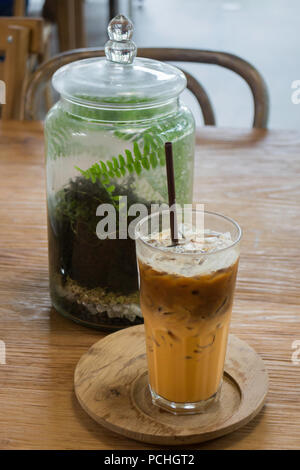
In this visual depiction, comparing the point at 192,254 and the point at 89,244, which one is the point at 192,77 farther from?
the point at 192,254

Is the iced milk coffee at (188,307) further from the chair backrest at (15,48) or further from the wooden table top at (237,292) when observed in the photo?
the chair backrest at (15,48)

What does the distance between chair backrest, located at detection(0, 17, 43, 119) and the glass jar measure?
795mm

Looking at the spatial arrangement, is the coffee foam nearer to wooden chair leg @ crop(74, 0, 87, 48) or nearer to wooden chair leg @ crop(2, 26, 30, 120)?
wooden chair leg @ crop(2, 26, 30, 120)

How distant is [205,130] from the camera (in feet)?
4.11

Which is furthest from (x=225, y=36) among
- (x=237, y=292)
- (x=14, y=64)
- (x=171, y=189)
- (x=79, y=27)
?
(x=171, y=189)

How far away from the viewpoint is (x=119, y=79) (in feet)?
2.31

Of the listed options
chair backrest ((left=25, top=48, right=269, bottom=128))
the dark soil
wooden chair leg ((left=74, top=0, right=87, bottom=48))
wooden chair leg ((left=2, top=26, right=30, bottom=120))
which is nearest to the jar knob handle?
the dark soil

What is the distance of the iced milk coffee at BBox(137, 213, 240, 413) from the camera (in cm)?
60

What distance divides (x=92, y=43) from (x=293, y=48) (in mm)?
1280

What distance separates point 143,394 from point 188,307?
0.38ft

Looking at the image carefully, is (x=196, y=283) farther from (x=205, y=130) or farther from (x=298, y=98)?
(x=298, y=98)

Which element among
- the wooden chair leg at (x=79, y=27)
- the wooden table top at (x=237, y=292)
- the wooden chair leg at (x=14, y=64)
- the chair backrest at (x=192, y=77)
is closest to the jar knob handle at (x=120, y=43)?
the wooden table top at (x=237, y=292)
